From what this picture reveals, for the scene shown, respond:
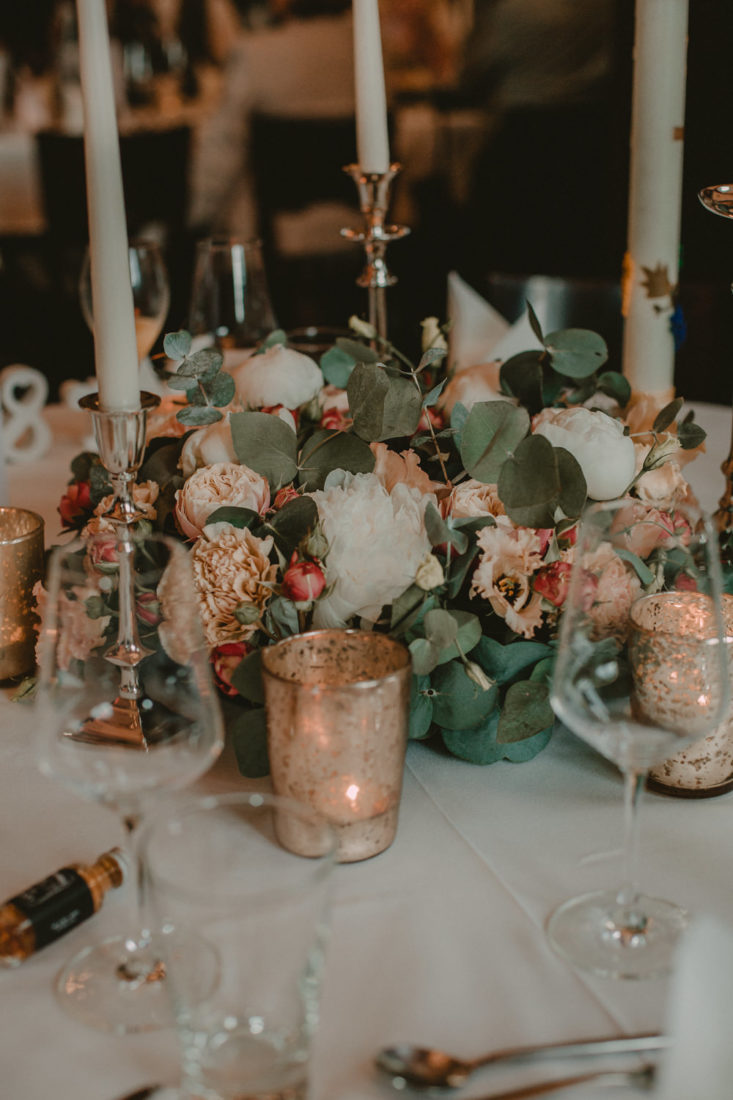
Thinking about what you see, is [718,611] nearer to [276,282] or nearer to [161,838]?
[161,838]

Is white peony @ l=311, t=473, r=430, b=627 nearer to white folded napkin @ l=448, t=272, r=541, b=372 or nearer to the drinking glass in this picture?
the drinking glass

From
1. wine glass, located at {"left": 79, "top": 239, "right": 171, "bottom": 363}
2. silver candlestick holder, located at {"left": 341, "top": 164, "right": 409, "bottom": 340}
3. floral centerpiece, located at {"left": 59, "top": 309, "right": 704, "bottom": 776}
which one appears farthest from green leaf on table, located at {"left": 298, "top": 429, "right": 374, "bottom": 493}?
wine glass, located at {"left": 79, "top": 239, "right": 171, "bottom": 363}

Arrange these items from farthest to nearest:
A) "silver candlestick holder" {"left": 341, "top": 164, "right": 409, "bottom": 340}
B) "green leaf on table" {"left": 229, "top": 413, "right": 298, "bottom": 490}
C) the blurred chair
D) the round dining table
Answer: the blurred chair < "silver candlestick holder" {"left": 341, "top": 164, "right": 409, "bottom": 340} < "green leaf on table" {"left": 229, "top": 413, "right": 298, "bottom": 490} < the round dining table

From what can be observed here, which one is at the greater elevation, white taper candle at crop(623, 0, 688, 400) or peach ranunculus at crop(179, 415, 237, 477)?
white taper candle at crop(623, 0, 688, 400)

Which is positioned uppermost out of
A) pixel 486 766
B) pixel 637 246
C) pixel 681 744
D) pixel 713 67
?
pixel 713 67

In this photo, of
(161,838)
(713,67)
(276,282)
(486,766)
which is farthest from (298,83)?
(161,838)

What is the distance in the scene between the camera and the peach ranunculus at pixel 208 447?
0.98 meters

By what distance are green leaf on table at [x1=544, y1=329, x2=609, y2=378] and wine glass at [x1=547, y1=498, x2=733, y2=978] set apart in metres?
0.36

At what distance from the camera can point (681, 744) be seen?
71 cm

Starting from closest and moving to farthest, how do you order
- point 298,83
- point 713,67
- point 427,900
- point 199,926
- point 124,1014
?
point 199,926
point 124,1014
point 427,900
point 713,67
point 298,83

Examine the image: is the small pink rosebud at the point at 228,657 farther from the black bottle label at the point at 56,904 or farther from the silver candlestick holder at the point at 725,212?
the silver candlestick holder at the point at 725,212

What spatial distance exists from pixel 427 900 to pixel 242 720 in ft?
0.70

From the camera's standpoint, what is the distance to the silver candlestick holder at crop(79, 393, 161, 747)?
726 millimetres

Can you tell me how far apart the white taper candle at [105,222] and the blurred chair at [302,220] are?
3342 millimetres
